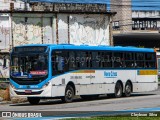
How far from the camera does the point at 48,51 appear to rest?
2608cm

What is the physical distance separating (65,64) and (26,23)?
86.9 feet

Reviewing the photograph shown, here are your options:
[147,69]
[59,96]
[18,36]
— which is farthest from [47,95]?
[18,36]

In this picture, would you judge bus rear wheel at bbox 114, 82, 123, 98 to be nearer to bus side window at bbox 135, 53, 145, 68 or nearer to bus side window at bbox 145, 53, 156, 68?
bus side window at bbox 135, 53, 145, 68

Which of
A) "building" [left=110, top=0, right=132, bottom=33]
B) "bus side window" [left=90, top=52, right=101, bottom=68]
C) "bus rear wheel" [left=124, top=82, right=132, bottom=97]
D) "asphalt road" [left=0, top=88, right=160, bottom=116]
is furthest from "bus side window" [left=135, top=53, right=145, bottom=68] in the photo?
"building" [left=110, top=0, right=132, bottom=33]

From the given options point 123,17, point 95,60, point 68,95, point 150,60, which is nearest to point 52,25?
point 150,60

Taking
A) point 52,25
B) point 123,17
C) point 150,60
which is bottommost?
point 150,60

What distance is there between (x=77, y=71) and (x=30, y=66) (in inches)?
112

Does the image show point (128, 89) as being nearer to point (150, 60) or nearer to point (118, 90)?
point (118, 90)

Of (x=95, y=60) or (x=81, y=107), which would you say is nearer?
(x=81, y=107)

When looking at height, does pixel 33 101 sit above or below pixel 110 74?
below

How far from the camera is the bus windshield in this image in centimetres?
2597

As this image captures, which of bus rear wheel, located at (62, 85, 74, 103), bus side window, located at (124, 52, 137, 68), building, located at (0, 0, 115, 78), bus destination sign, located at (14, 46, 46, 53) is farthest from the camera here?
building, located at (0, 0, 115, 78)

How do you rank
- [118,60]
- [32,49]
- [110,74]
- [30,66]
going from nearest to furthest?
[30,66] → [32,49] → [110,74] → [118,60]

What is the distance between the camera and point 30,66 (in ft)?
85.8
